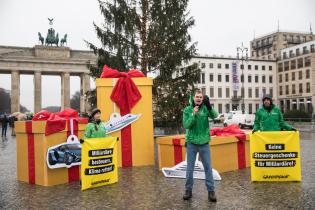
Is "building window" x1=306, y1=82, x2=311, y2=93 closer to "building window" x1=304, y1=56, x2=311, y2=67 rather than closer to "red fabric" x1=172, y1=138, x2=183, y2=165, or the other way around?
"building window" x1=304, y1=56, x2=311, y2=67

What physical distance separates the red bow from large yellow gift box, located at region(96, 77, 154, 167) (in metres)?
0.12

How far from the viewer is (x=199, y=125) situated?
667cm

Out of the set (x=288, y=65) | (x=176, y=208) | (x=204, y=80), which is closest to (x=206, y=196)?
(x=176, y=208)

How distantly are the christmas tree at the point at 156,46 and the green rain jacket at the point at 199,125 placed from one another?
43.7 feet

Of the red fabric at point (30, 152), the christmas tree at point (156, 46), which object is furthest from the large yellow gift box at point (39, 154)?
the christmas tree at point (156, 46)

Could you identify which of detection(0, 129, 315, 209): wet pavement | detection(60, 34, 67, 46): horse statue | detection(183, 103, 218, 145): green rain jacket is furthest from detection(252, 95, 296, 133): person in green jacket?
detection(60, 34, 67, 46): horse statue

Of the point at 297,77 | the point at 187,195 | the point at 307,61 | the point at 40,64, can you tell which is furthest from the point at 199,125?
the point at 297,77

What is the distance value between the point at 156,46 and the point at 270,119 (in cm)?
1284

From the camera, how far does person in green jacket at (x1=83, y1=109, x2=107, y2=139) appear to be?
26.3 ft

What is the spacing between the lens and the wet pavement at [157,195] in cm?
621

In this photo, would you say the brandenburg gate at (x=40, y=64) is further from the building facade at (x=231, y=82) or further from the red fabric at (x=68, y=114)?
the red fabric at (x=68, y=114)

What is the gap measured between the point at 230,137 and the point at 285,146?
1.66 meters

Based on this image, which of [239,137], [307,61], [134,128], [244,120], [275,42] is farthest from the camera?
[275,42]

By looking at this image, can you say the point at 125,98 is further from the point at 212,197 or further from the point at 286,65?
the point at 286,65
